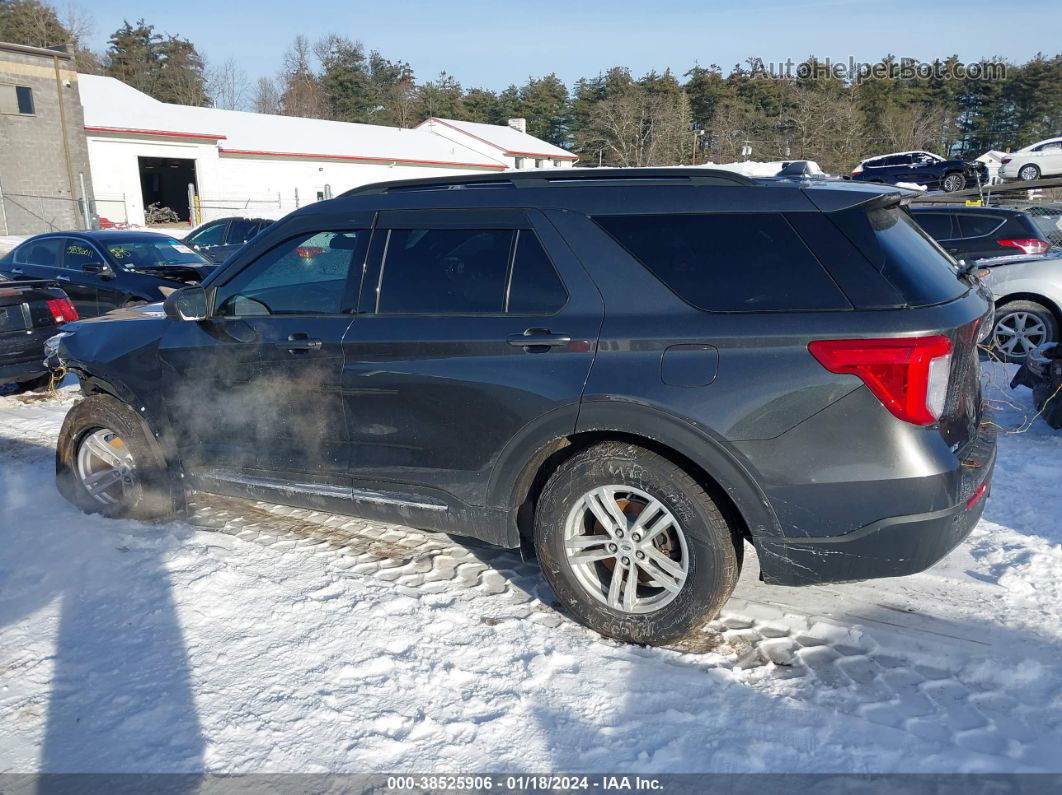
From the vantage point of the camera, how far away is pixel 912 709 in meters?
2.98

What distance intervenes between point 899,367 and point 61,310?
8233mm

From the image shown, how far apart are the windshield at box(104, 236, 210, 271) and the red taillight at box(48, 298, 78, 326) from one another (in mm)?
2523

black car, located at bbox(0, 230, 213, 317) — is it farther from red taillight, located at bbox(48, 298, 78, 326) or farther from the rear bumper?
the rear bumper

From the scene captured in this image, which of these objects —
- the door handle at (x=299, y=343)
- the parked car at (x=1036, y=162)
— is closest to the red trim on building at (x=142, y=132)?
the parked car at (x=1036, y=162)

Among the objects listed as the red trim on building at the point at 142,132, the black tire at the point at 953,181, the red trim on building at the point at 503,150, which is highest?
the red trim on building at the point at 503,150

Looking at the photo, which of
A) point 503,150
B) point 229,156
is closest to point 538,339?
point 229,156

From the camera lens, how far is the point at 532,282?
3.50 meters

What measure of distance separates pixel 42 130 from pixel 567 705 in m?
37.7

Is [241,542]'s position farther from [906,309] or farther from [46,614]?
[906,309]

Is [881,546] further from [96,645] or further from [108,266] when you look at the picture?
[108,266]

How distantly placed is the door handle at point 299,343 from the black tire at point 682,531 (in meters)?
1.38

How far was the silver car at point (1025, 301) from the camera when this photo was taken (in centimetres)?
790

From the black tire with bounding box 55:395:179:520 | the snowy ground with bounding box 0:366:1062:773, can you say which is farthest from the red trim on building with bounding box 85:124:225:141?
the snowy ground with bounding box 0:366:1062:773

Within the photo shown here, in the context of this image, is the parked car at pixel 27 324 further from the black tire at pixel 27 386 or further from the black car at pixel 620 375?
the black car at pixel 620 375
